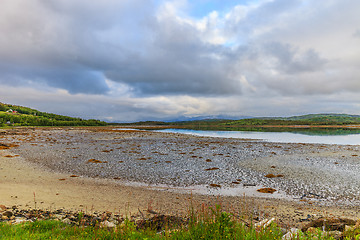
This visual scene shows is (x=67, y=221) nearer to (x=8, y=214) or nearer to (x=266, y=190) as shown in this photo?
(x=8, y=214)

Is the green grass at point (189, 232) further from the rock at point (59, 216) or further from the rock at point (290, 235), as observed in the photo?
the rock at point (59, 216)

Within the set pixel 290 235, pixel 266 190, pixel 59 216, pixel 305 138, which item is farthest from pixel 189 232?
pixel 305 138

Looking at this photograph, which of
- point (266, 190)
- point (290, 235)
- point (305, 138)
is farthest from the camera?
point (305, 138)

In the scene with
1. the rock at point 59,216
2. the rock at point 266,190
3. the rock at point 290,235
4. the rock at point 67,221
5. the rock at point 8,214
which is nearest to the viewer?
the rock at point 290,235

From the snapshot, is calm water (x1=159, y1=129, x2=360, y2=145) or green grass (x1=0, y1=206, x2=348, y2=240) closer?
green grass (x1=0, y1=206, x2=348, y2=240)

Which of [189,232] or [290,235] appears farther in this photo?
[189,232]

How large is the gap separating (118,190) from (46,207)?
4.42 metres

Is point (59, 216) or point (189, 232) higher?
point (189, 232)

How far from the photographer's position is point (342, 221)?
7129mm

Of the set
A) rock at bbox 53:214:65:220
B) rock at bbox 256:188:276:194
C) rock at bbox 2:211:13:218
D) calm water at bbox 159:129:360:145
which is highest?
rock at bbox 2:211:13:218

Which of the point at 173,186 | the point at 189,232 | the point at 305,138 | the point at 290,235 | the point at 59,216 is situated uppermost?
the point at 290,235

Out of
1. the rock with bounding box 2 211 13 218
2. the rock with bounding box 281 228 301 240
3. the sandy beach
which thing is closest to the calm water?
the sandy beach

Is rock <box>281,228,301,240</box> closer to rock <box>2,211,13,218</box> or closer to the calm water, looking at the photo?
rock <box>2,211,13,218</box>

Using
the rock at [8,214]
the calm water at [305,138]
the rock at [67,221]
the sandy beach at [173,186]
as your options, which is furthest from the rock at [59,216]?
the calm water at [305,138]
